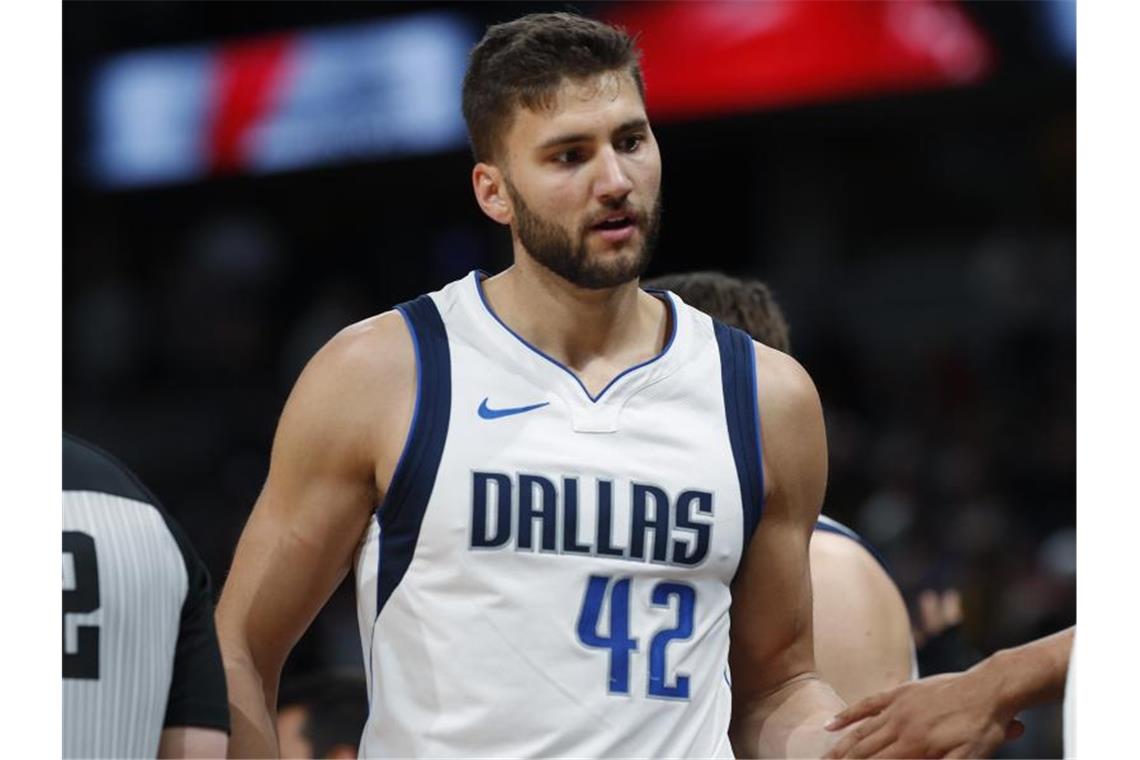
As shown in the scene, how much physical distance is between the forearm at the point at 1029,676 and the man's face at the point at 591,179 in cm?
103

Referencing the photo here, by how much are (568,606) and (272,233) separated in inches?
444

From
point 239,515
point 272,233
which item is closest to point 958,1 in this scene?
point 239,515

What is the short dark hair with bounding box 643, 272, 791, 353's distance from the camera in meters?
4.36

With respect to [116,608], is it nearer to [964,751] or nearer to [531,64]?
[531,64]

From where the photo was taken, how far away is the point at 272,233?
562 inches

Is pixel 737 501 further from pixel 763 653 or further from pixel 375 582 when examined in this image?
pixel 375 582

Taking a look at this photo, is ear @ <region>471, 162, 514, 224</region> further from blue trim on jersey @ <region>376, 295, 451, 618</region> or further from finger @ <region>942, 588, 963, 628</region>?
finger @ <region>942, 588, 963, 628</region>

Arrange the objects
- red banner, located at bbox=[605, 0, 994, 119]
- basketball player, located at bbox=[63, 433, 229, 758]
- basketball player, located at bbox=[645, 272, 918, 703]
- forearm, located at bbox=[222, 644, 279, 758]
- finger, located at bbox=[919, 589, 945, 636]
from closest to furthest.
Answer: basketball player, located at bbox=[63, 433, 229, 758], forearm, located at bbox=[222, 644, 279, 758], basketball player, located at bbox=[645, 272, 918, 703], finger, located at bbox=[919, 589, 945, 636], red banner, located at bbox=[605, 0, 994, 119]

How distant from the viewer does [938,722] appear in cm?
342

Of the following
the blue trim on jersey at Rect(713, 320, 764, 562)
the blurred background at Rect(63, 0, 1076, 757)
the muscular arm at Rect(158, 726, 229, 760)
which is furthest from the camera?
the blurred background at Rect(63, 0, 1076, 757)

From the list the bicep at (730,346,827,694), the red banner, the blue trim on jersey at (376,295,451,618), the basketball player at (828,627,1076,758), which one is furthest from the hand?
the red banner

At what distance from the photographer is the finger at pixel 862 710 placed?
347cm

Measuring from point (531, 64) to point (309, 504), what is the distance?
945 millimetres

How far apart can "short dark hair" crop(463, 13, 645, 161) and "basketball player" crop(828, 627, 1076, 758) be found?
129 cm
